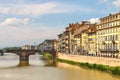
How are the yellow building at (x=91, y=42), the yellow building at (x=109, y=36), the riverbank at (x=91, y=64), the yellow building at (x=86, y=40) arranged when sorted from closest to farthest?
1. the riverbank at (x=91, y=64)
2. the yellow building at (x=109, y=36)
3. the yellow building at (x=91, y=42)
4. the yellow building at (x=86, y=40)

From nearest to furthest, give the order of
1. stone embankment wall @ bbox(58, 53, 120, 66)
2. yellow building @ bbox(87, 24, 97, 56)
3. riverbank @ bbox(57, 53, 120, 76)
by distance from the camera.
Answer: riverbank @ bbox(57, 53, 120, 76) → stone embankment wall @ bbox(58, 53, 120, 66) → yellow building @ bbox(87, 24, 97, 56)

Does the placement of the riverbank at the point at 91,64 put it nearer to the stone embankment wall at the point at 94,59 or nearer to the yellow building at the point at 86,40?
the stone embankment wall at the point at 94,59

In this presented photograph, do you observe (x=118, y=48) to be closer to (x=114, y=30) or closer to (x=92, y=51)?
(x=114, y=30)

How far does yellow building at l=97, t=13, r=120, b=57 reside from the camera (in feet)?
204

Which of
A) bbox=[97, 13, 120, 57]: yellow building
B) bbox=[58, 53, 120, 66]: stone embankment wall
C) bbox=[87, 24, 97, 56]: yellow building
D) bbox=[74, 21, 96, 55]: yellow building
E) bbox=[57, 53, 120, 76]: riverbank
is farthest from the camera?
bbox=[74, 21, 96, 55]: yellow building

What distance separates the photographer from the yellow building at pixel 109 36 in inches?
2452

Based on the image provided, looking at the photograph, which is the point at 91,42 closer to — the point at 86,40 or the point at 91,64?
the point at 86,40

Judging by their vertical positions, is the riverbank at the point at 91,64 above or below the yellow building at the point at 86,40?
below

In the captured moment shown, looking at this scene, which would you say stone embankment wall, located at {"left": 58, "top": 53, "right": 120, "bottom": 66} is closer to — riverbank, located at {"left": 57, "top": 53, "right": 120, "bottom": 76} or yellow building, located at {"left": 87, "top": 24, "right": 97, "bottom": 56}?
riverbank, located at {"left": 57, "top": 53, "right": 120, "bottom": 76}

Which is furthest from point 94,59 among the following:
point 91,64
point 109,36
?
point 109,36

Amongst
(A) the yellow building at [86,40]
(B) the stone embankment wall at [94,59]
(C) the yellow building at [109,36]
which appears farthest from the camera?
(A) the yellow building at [86,40]

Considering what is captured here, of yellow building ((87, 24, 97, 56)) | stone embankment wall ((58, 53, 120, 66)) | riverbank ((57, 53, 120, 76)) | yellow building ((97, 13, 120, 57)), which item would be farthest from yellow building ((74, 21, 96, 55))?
yellow building ((97, 13, 120, 57))

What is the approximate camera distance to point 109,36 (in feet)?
217

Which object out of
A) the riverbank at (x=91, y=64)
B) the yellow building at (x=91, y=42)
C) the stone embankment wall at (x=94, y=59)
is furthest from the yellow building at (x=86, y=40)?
the riverbank at (x=91, y=64)
